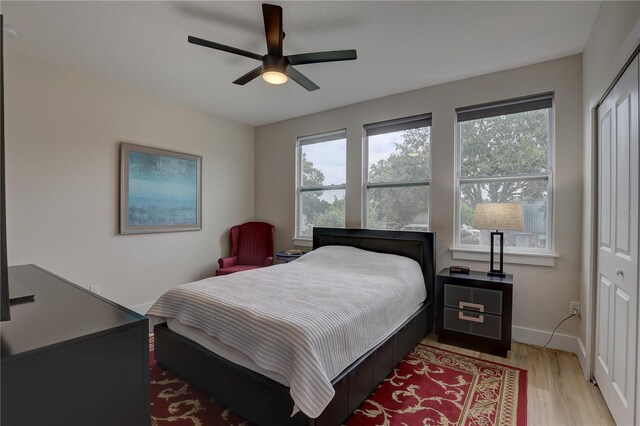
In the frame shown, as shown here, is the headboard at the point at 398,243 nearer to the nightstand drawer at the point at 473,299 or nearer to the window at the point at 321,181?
the nightstand drawer at the point at 473,299

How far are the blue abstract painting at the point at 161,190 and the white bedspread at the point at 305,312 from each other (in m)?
1.68

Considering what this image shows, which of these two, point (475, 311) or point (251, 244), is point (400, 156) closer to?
point (475, 311)

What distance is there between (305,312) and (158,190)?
2.86 meters

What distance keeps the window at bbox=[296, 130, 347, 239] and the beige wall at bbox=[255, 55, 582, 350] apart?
A: 0.42 ft

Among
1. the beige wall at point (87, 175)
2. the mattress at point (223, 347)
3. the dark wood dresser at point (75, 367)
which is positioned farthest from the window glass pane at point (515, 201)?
the beige wall at point (87, 175)

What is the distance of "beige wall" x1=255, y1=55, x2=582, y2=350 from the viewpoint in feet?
8.95

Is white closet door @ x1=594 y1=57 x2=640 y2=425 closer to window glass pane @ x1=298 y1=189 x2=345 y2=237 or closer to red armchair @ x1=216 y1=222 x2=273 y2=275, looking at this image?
window glass pane @ x1=298 y1=189 x2=345 y2=237

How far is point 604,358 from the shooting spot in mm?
2018

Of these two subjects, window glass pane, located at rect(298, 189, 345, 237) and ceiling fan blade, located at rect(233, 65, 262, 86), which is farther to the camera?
window glass pane, located at rect(298, 189, 345, 237)

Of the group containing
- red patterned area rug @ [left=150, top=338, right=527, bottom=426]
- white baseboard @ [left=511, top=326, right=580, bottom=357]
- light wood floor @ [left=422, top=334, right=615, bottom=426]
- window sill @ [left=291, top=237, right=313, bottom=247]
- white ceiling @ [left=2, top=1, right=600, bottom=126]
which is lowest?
red patterned area rug @ [left=150, top=338, right=527, bottom=426]

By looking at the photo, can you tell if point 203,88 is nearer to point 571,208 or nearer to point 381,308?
point 381,308

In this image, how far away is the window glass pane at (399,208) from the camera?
3561mm

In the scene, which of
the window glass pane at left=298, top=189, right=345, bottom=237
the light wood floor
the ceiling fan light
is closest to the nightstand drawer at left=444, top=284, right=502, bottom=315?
the light wood floor

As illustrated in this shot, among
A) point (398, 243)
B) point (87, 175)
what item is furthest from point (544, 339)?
point (87, 175)
